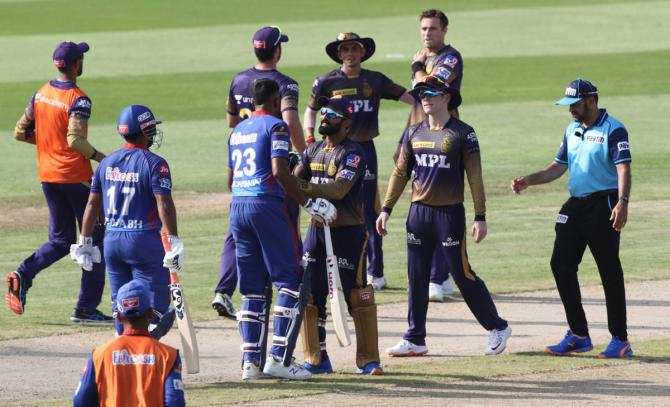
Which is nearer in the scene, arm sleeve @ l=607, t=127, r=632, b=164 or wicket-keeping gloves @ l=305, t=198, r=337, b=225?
wicket-keeping gloves @ l=305, t=198, r=337, b=225

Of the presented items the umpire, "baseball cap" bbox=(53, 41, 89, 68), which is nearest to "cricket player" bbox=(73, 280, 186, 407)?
the umpire

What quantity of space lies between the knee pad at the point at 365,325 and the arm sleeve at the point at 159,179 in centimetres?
175

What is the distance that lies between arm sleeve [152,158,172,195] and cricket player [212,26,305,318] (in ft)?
8.75

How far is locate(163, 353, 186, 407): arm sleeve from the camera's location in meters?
7.27

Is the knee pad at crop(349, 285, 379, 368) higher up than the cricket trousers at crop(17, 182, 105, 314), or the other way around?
the cricket trousers at crop(17, 182, 105, 314)

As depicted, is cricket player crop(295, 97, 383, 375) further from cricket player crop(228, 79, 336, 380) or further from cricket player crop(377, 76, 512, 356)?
cricket player crop(377, 76, 512, 356)

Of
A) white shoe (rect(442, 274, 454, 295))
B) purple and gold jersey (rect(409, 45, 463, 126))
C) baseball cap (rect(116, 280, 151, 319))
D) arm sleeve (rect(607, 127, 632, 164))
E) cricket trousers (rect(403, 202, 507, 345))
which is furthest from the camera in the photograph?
purple and gold jersey (rect(409, 45, 463, 126))

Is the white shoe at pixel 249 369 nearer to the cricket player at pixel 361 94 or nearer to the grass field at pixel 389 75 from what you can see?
the grass field at pixel 389 75

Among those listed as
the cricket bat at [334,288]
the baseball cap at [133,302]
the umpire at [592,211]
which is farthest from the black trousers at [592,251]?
the baseball cap at [133,302]

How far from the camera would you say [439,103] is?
468 inches

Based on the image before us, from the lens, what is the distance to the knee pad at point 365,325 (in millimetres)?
11211

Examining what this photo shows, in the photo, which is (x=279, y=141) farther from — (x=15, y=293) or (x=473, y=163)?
(x=15, y=293)

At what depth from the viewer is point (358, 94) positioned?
14508 millimetres

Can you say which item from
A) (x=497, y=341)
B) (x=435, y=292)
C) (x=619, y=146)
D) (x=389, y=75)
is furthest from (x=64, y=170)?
(x=389, y=75)
